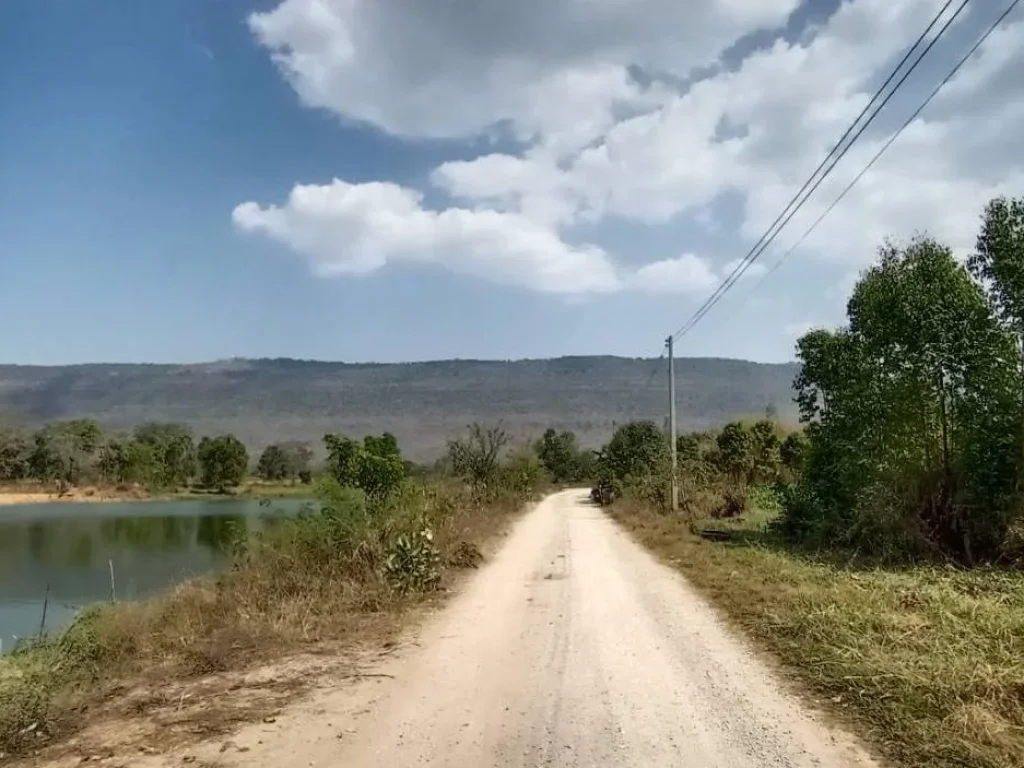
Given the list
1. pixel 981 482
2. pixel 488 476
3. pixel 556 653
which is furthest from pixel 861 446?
pixel 488 476

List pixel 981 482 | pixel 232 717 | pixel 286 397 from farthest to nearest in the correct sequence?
1. pixel 286 397
2. pixel 981 482
3. pixel 232 717

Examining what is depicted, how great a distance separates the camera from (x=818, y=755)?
16.8 ft

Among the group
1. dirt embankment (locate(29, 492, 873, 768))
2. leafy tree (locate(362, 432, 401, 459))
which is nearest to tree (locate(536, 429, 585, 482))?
leafy tree (locate(362, 432, 401, 459))

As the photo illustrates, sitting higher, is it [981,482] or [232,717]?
[981,482]

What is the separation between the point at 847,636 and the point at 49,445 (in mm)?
99307

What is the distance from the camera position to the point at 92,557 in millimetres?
29188

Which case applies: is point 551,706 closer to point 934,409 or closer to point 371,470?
point 371,470

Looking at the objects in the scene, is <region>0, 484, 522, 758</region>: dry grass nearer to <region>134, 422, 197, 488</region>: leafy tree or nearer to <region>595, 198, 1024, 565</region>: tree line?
A: <region>595, 198, 1024, 565</region>: tree line

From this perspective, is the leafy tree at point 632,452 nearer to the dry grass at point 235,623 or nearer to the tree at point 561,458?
the dry grass at point 235,623

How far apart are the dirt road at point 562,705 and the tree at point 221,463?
289 ft

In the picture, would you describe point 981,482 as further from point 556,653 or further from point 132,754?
point 132,754

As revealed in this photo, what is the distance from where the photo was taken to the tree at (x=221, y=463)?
304 ft

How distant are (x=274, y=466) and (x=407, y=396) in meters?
27.7

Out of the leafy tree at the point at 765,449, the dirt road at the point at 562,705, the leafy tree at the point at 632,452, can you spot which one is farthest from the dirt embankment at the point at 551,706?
the leafy tree at the point at 765,449
